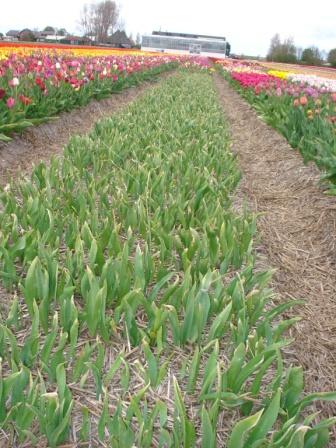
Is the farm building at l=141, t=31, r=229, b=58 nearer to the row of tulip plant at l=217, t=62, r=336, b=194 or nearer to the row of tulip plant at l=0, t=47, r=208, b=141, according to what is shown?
the row of tulip plant at l=0, t=47, r=208, b=141

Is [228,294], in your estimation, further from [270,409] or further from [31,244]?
[31,244]

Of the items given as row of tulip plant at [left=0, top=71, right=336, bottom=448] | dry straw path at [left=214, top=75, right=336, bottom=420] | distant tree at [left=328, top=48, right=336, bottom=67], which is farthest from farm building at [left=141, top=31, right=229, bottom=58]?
row of tulip plant at [left=0, top=71, right=336, bottom=448]

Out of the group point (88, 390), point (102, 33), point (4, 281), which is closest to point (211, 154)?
point (4, 281)

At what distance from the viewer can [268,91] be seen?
923cm

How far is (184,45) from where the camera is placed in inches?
2586

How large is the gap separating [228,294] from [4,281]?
3.33 feet

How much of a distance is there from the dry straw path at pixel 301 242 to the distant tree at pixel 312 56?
199ft

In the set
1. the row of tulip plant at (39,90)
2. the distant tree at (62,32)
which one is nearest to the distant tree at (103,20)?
the distant tree at (62,32)

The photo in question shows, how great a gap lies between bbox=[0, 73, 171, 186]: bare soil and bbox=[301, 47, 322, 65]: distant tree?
193 ft

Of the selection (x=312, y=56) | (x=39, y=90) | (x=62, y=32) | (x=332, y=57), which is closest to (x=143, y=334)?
(x=39, y=90)

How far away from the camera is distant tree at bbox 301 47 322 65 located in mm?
61031

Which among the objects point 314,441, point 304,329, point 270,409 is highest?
point 270,409

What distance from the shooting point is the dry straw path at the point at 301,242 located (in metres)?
2.12

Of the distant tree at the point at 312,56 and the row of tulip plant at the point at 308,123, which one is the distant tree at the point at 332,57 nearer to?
the distant tree at the point at 312,56
